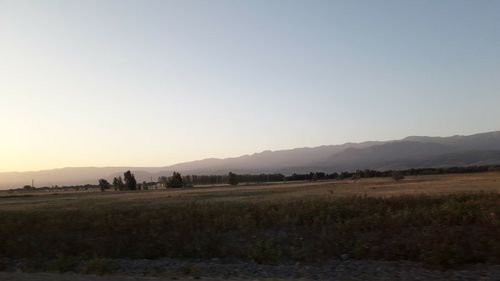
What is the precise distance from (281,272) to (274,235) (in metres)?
9.60

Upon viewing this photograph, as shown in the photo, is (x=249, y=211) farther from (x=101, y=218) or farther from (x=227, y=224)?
(x=101, y=218)

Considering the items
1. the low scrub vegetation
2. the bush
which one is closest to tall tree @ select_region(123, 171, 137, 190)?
the low scrub vegetation

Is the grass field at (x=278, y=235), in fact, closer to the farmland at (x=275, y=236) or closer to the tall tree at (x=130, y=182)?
the farmland at (x=275, y=236)

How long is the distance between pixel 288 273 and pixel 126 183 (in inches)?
6349

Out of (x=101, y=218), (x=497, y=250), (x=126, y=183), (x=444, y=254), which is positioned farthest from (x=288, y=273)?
(x=126, y=183)

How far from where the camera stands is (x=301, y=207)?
37.6m

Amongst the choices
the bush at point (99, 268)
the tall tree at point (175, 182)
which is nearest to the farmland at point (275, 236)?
the bush at point (99, 268)

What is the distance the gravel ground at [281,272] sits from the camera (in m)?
16.2

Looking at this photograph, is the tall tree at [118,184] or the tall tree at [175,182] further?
the tall tree at [175,182]

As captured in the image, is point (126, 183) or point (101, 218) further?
point (126, 183)

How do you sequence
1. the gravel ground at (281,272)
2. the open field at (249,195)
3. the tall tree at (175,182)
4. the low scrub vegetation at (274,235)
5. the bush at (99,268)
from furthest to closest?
the tall tree at (175,182)
the open field at (249,195)
the low scrub vegetation at (274,235)
the bush at (99,268)
the gravel ground at (281,272)

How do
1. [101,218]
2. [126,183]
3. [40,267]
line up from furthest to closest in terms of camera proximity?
[126,183]
[101,218]
[40,267]

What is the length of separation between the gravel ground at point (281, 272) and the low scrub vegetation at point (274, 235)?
0.91m

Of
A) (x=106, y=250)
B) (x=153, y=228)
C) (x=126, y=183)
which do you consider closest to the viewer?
(x=106, y=250)
